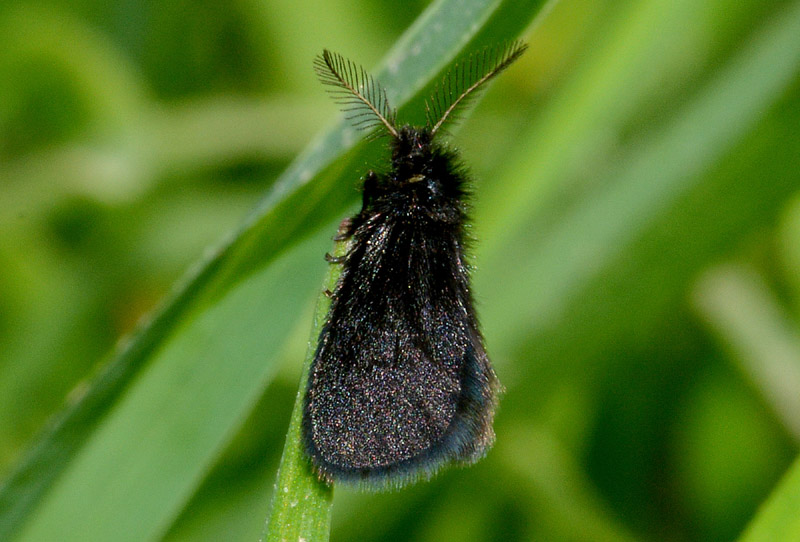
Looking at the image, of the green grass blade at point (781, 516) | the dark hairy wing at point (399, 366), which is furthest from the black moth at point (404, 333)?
the green grass blade at point (781, 516)

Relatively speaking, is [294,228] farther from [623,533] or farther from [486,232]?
[623,533]

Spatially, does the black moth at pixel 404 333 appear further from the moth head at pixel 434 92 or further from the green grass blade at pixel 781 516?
the green grass blade at pixel 781 516

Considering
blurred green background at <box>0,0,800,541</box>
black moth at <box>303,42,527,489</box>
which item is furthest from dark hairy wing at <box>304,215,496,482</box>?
blurred green background at <box>0,0,800,541</box>

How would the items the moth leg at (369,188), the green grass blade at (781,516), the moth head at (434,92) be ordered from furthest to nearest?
the moth leg at (369,188) < the moth head at (434,92) < the green grass blade at (781,516)

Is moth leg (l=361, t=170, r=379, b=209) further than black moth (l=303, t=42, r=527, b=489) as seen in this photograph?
Yes

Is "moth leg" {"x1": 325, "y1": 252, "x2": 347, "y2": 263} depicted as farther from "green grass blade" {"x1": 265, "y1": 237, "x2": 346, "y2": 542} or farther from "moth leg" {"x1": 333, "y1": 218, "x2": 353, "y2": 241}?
"green grass blade" {"x1": 265, "y1": 237, "x2": 346, "y2": 542}

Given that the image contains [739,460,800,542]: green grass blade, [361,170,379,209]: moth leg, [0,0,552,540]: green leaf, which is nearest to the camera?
[739,460,800,542]: green grass blade
